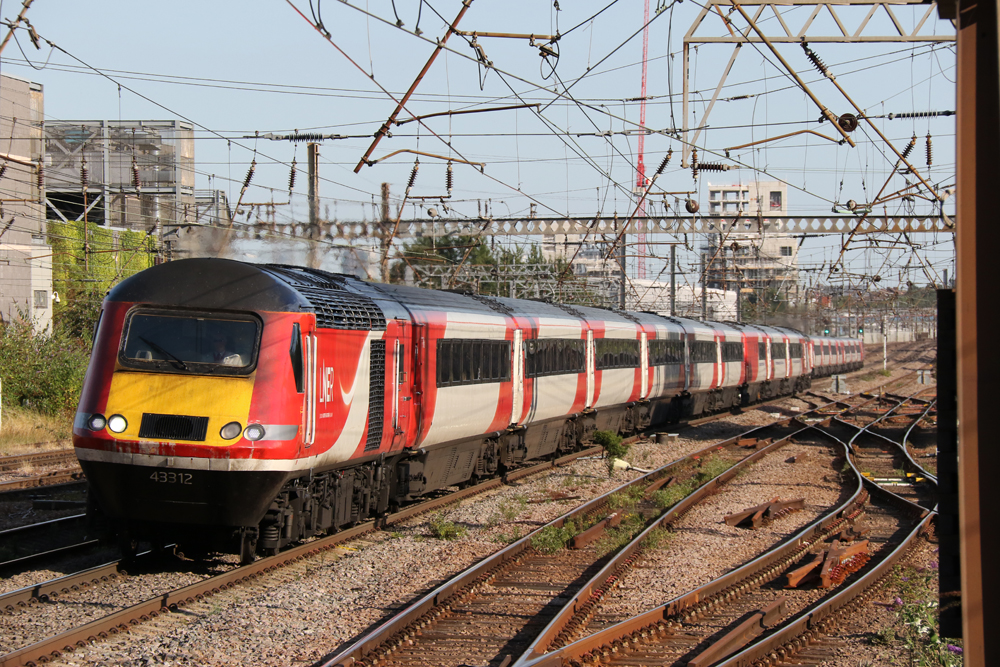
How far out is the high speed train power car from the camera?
880 centimetres

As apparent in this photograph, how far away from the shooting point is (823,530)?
12609mm

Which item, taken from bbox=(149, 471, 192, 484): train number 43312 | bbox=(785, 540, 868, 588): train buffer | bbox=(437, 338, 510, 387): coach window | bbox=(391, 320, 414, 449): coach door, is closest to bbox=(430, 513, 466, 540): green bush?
bbox=(391, 320, 414, 449): coach door

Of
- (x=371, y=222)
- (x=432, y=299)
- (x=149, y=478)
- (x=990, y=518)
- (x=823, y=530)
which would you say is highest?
(x=371, y=222)

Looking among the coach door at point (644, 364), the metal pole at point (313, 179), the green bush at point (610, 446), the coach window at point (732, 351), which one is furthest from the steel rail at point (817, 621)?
the coach window at point (732, 351)

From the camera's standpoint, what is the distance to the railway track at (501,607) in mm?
7242

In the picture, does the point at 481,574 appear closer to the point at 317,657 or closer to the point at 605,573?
the point at 605,573

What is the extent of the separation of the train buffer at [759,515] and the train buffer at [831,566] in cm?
192

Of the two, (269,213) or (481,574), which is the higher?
(269,213)

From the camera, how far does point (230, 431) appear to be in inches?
346

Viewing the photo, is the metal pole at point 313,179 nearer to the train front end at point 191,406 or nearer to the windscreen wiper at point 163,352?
the train front end at point 191,406

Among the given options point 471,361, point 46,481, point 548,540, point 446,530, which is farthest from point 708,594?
point 46,481

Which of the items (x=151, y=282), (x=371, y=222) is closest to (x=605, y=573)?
(x=151, y=282)

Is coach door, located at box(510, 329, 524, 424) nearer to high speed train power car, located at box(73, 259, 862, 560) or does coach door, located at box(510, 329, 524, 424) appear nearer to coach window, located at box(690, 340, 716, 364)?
high speed train power car, located at box(73, 259, 862, 560)

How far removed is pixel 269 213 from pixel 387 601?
20886 mm
